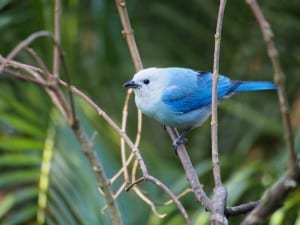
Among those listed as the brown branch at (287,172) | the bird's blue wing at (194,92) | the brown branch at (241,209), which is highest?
the bird's blue wing at (194,92)

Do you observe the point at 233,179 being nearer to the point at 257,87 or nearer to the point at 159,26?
the point at 257,87

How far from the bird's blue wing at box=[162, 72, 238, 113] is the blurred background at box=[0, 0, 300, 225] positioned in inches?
14.9

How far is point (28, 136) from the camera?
10.9 feet

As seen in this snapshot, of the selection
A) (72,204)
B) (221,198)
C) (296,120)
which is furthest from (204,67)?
(221,198)

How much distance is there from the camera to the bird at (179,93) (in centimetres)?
265

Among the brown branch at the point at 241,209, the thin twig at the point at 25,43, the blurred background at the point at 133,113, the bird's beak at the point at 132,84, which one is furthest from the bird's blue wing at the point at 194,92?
the thin twig at the point at 25,43

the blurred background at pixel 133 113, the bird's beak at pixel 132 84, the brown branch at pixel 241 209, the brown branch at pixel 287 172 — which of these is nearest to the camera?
the brown branch at pixel 287 172

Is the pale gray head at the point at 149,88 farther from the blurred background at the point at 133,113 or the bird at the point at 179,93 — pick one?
the blurred background at the point at 133,113

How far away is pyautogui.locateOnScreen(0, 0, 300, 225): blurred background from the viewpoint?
293 cm

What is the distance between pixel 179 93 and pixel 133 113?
1.54 metres

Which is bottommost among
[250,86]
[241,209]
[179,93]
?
[241,209]

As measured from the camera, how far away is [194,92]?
9.24 feet

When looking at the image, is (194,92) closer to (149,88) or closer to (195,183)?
(149,88)

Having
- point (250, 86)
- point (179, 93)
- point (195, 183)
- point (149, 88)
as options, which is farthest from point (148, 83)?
point (195, 183)
